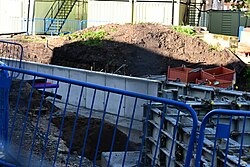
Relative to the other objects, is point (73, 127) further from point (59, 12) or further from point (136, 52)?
point (59, 12)

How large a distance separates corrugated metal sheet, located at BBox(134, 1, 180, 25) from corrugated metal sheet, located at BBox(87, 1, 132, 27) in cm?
62

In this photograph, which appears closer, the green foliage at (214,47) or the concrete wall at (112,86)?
the concrete wall at (112,86)

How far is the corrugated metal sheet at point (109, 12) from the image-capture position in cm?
2686

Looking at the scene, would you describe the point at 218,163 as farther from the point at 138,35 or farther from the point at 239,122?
the point at 138,35

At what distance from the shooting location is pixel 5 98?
20.4ft

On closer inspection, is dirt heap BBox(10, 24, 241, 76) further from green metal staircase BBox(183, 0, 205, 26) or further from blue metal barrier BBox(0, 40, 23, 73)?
green metal staircase BBox(183, 0, 205, 26)

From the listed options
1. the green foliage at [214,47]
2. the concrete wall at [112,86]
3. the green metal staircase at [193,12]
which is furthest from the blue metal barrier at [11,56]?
the green metal staircase at [193,12]

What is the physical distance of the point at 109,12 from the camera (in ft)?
90.2

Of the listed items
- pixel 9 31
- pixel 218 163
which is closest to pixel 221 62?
pixel 218 163

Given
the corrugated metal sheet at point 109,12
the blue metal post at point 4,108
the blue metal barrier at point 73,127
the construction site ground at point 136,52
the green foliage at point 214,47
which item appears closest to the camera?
the blue metal barrier at point 73,127

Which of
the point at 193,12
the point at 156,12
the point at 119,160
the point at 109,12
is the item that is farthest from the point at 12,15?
the point at 119,160

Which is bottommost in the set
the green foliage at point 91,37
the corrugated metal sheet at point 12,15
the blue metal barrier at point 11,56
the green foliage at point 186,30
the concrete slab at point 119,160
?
the concrete slab at point 119,160

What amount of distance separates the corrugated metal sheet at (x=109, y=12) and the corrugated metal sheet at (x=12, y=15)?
592 cm

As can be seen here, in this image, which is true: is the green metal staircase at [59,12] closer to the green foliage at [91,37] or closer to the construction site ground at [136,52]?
the green foliage at [91,37]
